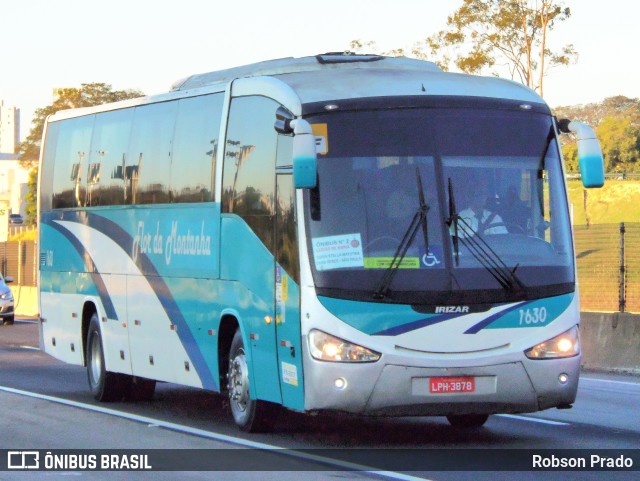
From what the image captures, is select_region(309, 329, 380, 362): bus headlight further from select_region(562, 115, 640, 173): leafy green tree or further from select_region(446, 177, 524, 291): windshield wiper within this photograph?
select_region(562, 115, 640, 173): leafy green tree

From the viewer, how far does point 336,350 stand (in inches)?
455

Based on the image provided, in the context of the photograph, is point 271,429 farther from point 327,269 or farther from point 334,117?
point 334,117

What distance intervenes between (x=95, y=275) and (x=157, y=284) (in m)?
2.31

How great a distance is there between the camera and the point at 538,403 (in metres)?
11.8

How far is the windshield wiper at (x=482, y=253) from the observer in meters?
11.8

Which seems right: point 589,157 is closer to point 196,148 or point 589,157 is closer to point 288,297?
point 288,297

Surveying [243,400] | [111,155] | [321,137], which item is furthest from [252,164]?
[111,155]

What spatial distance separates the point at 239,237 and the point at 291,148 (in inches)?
57.8

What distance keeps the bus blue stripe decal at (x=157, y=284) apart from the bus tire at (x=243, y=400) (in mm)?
463

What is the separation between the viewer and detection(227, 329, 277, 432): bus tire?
13.1 meters

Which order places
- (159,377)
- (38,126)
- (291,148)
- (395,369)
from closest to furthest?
(395,369), (291,148), (159,377), (38,126)

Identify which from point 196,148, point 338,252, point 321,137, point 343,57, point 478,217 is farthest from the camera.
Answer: point 196,148

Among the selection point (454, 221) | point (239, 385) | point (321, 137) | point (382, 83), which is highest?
point (382, 83)

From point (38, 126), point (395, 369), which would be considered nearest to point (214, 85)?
point (395, 369)
